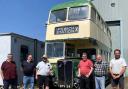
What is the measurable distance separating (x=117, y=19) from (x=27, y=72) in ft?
59.3

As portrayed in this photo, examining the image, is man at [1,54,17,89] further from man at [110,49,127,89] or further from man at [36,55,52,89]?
man at [110,49,127,89]

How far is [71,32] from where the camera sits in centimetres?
1897

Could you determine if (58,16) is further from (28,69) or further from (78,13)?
(28,69)

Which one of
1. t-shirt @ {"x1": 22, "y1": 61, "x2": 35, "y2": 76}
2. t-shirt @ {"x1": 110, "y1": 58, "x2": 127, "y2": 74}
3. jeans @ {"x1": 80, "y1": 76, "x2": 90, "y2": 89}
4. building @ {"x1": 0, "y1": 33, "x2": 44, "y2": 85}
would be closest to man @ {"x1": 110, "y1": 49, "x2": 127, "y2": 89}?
t-shirt @ {"x1": 110, "y1": 58, "x2": 127, "y2": 74}

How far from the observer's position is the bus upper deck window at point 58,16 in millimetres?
19547

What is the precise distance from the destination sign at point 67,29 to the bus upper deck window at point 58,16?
52cm

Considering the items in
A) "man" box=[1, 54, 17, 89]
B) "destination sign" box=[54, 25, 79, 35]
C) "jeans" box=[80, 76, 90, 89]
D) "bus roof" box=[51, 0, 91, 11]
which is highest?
"bus roof" box=[51, 0, 91, 11]

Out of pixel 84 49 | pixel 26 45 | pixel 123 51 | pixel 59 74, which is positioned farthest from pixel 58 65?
pixel 123 51

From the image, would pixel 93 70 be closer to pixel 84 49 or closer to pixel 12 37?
pixel 84 49

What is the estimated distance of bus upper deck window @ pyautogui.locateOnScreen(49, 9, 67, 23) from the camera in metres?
19.5

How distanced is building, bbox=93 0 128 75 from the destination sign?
495 inches

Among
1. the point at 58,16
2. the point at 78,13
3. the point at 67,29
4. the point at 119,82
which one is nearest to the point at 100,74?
the point at 119,82

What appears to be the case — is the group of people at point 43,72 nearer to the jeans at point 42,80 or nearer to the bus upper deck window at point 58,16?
the jeans at point 42,80

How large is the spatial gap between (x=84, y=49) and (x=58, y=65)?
2.24 metres
